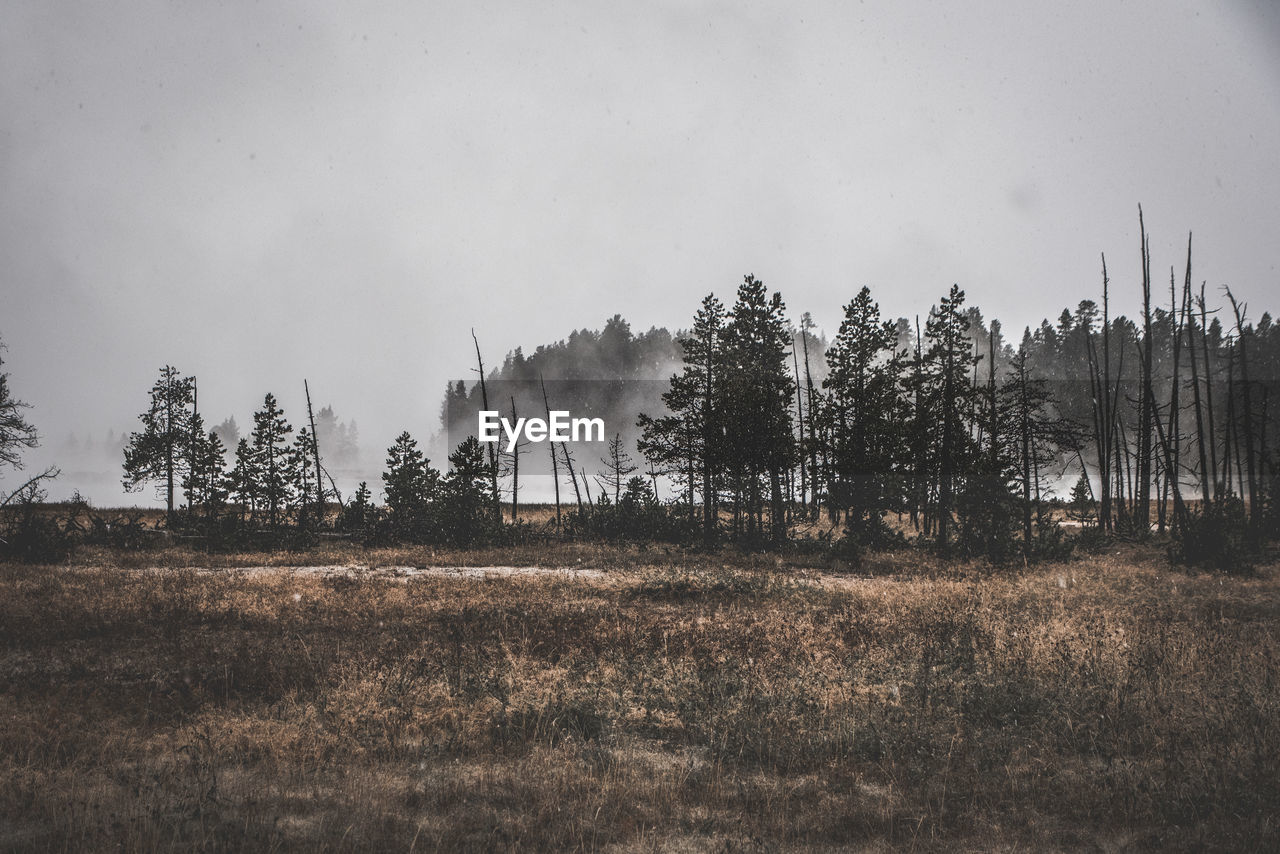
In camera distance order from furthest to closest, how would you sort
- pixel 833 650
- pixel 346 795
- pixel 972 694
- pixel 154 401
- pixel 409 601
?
pixel 154 401, pixel 409 601, pixel 833 650, pixel 972 694, pixel 346 795

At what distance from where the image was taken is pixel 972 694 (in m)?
9.27

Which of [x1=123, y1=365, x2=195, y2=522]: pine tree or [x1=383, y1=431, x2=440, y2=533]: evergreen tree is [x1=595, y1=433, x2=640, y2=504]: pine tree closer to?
[x1=383, y1=431, x2=440, y2=533]: evergreen tree

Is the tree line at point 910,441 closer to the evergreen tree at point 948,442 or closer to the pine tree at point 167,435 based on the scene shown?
the evergreen tree at point 948,442

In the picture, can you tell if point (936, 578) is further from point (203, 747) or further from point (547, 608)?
point (203, 747)

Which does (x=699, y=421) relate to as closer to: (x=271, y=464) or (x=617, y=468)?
(x=617, y=468)

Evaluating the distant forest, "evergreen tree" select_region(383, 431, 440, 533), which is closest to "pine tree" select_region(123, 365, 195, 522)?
the distant forest

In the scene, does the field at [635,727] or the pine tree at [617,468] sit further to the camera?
the pine tree at [617,468]

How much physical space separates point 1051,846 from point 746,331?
108ft

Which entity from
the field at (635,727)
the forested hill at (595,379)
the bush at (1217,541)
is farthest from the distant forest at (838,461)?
the forested hill at (595,379)

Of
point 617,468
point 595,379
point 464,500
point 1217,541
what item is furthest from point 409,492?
point 595,379

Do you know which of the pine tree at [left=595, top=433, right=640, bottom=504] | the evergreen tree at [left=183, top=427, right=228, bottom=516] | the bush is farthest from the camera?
the pine tree at [left=595, top=433, right=640, bottom=504]

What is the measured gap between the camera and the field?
550 centimetres

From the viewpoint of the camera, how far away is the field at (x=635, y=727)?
550 centimetres

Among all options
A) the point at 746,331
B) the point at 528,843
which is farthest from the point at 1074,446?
the point at 528,843
